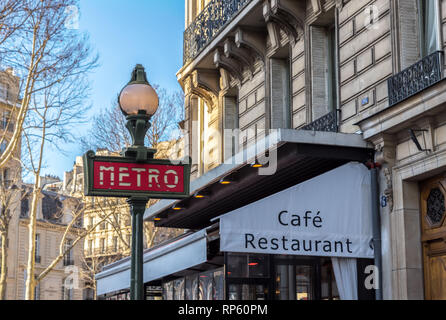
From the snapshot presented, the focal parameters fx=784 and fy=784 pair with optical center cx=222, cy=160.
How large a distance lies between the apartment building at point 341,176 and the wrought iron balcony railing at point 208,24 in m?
1.66

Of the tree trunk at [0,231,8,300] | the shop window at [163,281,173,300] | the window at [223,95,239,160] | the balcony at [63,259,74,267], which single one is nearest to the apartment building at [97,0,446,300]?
the shop window at [163,281,173,300]

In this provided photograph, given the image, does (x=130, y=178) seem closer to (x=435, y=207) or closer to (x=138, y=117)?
(x=138, y=117)

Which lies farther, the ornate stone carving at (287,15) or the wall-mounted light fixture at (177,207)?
the wall-mounted light fixture at (177,207)

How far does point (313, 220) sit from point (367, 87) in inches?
97.3

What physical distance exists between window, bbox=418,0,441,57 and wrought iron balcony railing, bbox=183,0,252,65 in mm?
5460

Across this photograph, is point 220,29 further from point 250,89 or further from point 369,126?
point 369,126

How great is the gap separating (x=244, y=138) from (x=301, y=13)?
148 inches

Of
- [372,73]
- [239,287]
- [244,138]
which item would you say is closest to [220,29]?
[244,138]

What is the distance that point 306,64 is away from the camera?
1499cm

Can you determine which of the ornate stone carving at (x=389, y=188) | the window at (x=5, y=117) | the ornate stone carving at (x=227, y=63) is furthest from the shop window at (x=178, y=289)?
the window at (x=5, y=117)

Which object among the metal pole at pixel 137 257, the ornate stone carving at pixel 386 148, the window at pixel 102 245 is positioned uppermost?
the window at pixel 102 245

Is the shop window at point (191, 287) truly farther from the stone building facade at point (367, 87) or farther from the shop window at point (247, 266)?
the stone building facade at point (367, 87)

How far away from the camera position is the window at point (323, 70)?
577 inches

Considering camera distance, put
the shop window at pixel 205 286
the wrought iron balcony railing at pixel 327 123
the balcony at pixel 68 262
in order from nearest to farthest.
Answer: the wrought iron balcony railing at pixel 327 123
the shop window at pixel 205 286
the balcony at pixel 68 262
